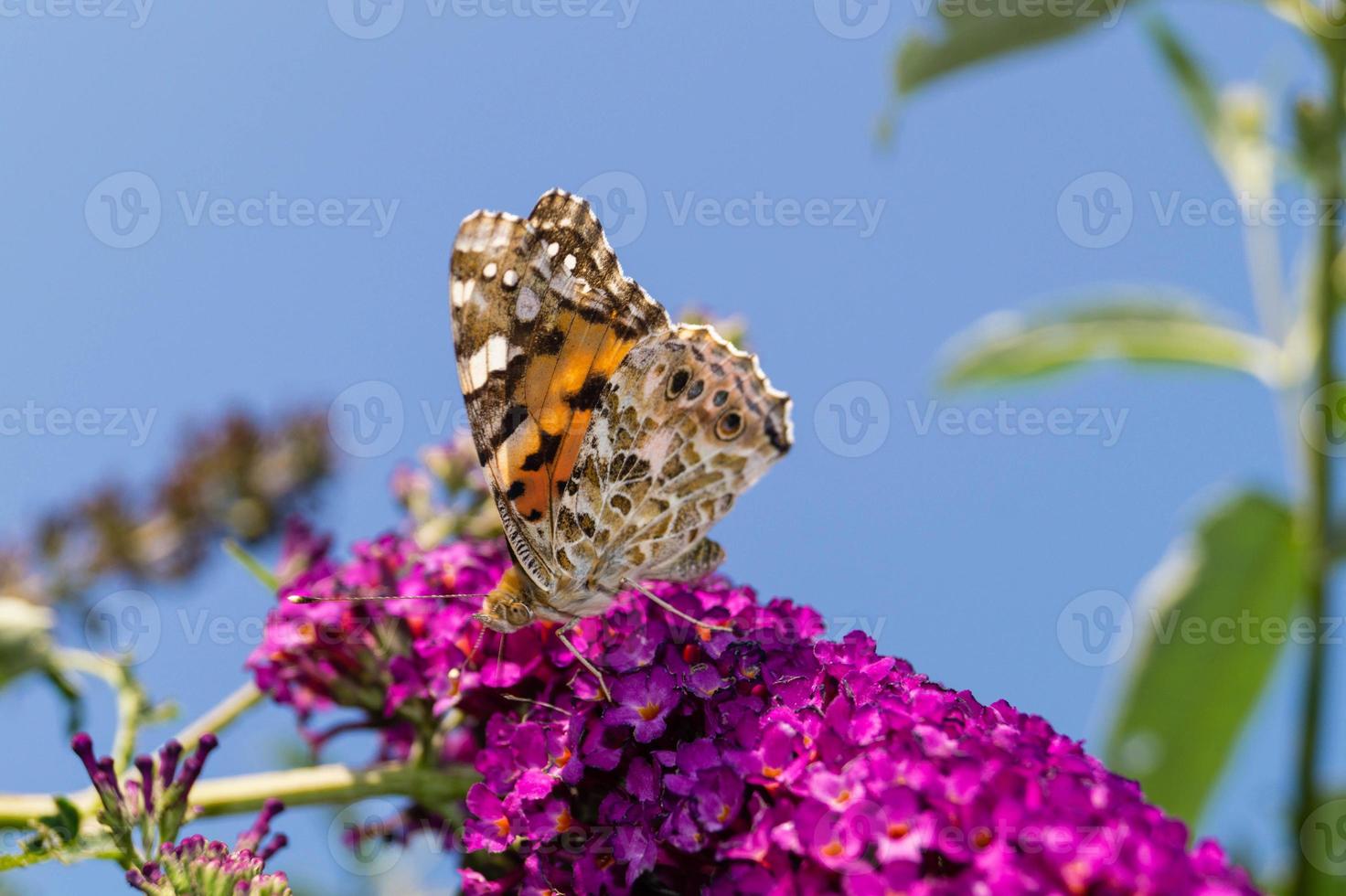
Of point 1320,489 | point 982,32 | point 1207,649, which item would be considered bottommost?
point 1207,649

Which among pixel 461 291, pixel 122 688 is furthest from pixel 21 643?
pixel 461 291

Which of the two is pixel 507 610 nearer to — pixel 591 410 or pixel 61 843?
pixel 591 410

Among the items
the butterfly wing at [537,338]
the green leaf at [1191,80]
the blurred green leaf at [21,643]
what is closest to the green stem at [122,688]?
the blurred green leaf at [21,643]

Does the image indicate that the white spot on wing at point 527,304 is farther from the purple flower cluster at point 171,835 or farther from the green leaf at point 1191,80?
the green leaf at point 1191,80

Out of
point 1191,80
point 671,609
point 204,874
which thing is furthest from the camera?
point 1191,80

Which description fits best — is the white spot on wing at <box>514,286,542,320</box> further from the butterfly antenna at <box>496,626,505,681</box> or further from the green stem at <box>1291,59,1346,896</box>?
the green stem at <box>1291,59,1346,896</box>

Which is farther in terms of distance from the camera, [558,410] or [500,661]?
[558,410]

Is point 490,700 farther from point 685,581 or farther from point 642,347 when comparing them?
point 642,347
